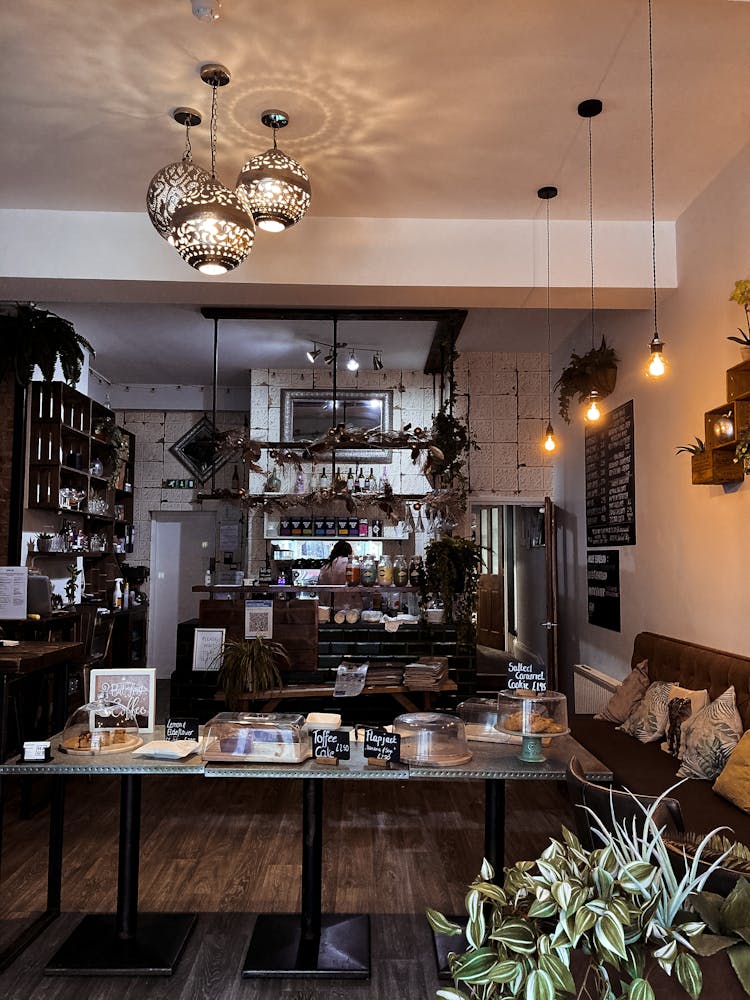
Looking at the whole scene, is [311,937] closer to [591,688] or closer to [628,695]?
[628,695]

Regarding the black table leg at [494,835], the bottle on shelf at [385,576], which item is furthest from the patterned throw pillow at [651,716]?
the bottle on shelf at [385,576]

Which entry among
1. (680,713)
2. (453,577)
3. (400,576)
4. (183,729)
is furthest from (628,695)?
(183,729)

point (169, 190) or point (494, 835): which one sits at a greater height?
point (169, 190)

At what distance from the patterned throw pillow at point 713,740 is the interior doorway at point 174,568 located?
7.62 meters

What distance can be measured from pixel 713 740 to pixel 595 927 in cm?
316

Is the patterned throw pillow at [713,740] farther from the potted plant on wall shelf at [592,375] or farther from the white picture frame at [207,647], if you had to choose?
the white picture frame at [207,647]

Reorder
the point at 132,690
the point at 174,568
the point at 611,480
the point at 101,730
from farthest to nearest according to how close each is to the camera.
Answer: the point at 174,568 < the point at 611,480 < the point at 132,690 < the point at 101,730

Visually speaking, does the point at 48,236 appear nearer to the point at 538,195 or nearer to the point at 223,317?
the point at 223,317

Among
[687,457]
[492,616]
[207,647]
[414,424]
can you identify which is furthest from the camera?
[492,616]

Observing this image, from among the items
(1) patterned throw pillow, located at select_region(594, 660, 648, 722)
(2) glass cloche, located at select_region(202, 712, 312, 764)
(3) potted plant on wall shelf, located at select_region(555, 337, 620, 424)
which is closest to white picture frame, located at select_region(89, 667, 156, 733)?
(2) glass cloche, located at select_region(202, 712, 312, 764)

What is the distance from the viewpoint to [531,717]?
9.87 ft

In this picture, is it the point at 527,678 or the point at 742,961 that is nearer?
the point at 742,961

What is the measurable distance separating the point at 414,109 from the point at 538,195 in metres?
1.21

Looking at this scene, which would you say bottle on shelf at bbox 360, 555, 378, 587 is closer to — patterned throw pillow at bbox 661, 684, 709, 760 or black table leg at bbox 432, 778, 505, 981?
patterned throw pillow at bbox 661, 684, 709, 760
